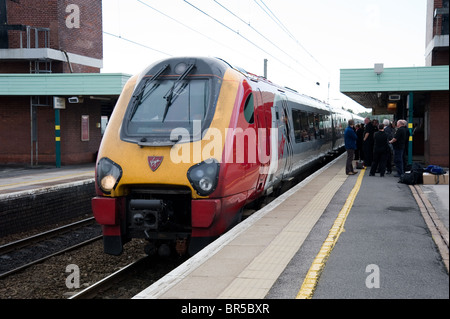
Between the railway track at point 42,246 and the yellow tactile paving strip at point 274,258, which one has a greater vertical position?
the yellow tactile paving strip at point 274,258

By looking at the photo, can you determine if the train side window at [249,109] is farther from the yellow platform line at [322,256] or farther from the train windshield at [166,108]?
the yellow platform line at [322,256]

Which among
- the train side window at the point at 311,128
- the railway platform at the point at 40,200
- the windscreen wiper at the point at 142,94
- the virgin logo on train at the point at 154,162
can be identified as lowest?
the railway platform at the point at 40,200

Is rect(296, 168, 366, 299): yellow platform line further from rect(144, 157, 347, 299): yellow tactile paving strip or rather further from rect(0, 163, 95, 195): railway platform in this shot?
rect(0, 163, 95, 195): railway platform

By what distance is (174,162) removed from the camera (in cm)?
661

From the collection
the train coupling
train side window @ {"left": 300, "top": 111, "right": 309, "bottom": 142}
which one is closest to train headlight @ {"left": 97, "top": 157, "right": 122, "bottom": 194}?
the train coupling

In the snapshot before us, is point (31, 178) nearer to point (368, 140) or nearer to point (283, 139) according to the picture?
point (283, 139)

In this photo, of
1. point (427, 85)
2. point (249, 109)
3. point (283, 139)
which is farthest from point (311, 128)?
point (249, 109)

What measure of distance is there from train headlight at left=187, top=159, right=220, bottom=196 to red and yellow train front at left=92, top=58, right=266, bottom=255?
0.01 m

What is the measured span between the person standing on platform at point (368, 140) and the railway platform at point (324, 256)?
6.88m

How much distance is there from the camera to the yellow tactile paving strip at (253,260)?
4395mm

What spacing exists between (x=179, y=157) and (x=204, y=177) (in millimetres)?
454

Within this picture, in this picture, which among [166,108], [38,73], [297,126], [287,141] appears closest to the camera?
[166,108]

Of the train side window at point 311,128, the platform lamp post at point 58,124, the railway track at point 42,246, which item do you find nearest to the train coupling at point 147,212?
the railway track at point 42,246

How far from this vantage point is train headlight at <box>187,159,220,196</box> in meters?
6.50
